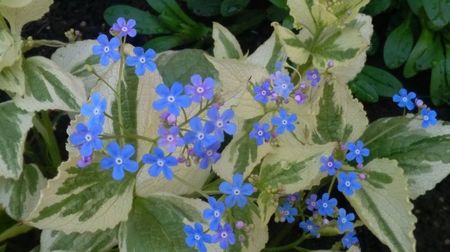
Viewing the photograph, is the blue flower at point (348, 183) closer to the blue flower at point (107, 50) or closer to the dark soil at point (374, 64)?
the blue flower at point (107, 50)

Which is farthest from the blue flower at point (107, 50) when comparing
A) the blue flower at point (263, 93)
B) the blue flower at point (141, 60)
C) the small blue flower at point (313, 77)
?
the small blue flower at point (313, 77)

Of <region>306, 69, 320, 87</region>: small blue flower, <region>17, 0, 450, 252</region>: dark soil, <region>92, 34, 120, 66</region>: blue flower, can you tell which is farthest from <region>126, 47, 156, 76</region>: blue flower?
<region>17, 0, 450, 252</region>: dark soil

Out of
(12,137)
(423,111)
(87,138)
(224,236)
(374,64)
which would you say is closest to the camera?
(87,138)

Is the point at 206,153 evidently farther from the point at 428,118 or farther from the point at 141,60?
the point at 428,118

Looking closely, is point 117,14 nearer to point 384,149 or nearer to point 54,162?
point 54,162

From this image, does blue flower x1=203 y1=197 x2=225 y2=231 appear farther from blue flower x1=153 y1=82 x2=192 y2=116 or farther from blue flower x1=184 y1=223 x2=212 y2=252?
blue flower x1=153 y1=82 x2=192 y2=116

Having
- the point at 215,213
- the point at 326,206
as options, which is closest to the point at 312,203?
the point at 326,206
